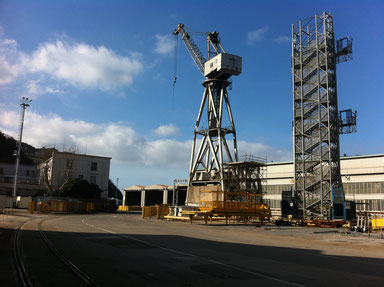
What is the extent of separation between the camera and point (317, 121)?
48.8 meters

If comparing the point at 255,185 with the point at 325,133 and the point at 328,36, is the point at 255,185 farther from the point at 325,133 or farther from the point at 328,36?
the point at 328,36

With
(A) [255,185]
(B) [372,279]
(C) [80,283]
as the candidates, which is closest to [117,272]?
(C) [80,283]

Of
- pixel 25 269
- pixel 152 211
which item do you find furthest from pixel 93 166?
pixel 25 269

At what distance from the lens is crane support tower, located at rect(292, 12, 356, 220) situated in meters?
47.7

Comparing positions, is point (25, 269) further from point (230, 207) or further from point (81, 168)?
point (81, 168)

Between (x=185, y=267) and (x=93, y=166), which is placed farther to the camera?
(x=93, y=166)

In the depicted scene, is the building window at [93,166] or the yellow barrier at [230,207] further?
the building window at [93,166]

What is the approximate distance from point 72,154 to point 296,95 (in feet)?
165

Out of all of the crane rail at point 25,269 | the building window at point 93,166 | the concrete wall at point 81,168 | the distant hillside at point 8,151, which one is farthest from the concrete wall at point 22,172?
the crane rail at point 25,269

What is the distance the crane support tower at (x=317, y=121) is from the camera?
4772 cm

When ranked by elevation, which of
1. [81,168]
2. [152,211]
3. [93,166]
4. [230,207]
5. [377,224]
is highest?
[93,166]

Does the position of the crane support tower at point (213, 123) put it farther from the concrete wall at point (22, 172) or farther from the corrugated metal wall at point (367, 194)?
the concrete wall at point (22, 172)

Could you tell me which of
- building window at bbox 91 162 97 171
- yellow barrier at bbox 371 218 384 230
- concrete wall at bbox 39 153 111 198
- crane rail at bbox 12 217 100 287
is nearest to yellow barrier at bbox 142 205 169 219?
yellow barrier at bbox 371 218 384 230

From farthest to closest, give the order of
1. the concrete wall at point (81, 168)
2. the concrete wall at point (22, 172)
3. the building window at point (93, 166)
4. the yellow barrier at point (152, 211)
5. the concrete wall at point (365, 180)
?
the concrete wall at point (22, 172) < the building window at point (93, 166) < the concrete wall at point (81, 168) < the concrete wall at point (365, 180) < the yellow barrier at point (152, 211)
